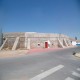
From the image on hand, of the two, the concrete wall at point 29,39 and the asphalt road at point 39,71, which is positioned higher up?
the concrete wall at point 29,39

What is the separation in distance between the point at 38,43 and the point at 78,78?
2944cm

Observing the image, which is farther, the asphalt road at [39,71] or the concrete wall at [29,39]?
the concrete wall at [29,39]

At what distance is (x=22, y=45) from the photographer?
3638 centimetres

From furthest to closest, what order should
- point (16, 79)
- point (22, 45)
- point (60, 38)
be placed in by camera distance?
point (60, 38), point (22, 45), point (16, 79)

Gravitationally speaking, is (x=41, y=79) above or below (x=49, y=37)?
below

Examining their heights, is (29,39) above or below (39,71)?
above

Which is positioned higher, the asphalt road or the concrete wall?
the concrete wall

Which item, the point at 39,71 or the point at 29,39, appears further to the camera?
the point at 29,39

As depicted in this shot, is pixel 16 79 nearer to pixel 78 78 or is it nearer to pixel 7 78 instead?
pixel 7 78

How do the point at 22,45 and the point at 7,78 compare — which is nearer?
the point at 7,78

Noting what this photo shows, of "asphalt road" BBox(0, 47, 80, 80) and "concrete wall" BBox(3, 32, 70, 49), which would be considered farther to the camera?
"concrete wall" BBox(3, 32, 70, 49)

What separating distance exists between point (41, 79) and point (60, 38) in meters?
36.1

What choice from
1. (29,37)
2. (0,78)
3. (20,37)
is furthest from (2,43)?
(0,78)

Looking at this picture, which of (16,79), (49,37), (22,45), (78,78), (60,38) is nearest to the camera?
(16,79)
